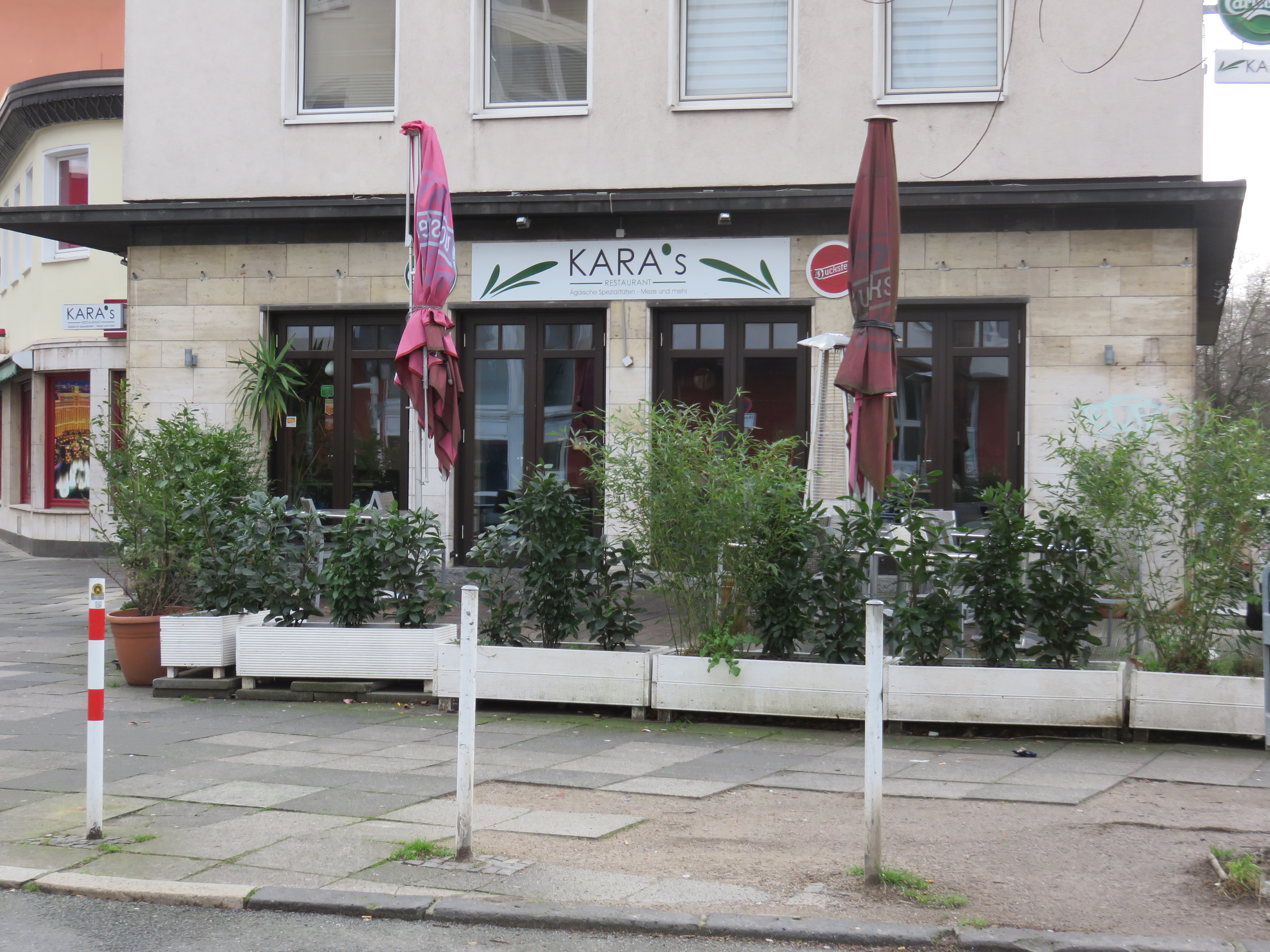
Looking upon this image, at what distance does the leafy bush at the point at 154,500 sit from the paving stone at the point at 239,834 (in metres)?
4.07

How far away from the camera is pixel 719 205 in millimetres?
13984

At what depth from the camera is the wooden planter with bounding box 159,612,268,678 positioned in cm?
955

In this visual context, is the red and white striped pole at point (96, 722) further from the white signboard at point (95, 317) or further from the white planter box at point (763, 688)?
the white signboard at point (95, 317)

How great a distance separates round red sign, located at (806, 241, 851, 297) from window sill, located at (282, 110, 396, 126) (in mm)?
5111

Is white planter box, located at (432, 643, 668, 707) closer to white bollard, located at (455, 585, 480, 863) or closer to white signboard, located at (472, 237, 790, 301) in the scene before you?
white bollard, located at (455, 585, 480, 863)

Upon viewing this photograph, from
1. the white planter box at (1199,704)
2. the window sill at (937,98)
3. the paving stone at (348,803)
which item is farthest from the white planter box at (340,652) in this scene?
the window sill at (937,98)

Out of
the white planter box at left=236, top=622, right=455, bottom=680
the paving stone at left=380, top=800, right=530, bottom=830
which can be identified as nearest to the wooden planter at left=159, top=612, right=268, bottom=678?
the white planter box at left=236, top=622, right=455, bottom=680

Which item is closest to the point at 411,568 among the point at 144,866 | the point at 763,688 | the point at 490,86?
the point at 763,688

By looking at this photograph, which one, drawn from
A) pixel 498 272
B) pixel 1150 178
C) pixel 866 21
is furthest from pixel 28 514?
pixel 1150 178

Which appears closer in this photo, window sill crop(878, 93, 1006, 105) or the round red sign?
window sill crop(878, 93, 1006, 105)

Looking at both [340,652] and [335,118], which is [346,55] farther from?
[340,652]

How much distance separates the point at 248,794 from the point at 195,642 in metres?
3.18

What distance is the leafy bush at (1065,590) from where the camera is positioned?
8.15 m

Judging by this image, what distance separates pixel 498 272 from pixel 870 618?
10.5 meters
